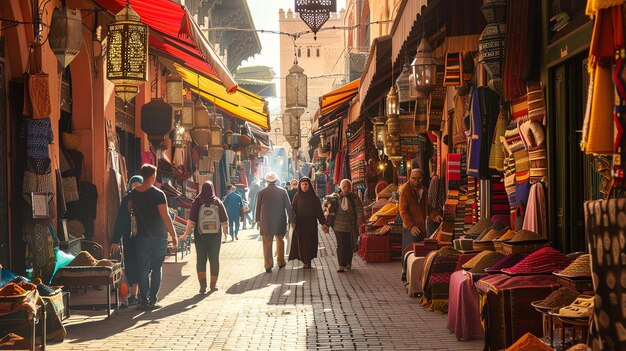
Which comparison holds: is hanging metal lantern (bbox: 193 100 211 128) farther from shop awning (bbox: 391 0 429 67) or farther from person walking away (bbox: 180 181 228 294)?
shop awning (bbox: 391 0 429 67)

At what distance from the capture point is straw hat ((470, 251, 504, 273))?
8312 millimetres

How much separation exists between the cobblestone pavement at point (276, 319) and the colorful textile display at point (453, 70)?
8.15ft

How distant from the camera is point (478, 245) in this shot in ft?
30.0

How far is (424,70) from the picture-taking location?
450 inches

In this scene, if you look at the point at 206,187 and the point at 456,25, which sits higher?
the point at 456,25

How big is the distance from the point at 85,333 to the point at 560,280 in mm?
4508

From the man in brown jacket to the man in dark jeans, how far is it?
394cm

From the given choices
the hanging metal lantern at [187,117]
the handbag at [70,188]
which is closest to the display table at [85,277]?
the handbag at [70,188]

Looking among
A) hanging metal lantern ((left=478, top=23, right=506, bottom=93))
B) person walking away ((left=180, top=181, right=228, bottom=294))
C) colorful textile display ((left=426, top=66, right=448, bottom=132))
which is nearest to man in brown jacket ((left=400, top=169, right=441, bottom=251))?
colorful textile display ((left=426, top=66, right=448, bottom=132))

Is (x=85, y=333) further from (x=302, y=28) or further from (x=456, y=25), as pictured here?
(x=302, y=28)

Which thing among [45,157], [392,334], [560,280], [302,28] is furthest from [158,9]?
[302,28]

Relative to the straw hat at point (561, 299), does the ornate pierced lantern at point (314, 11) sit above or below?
above

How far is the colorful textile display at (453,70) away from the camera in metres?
11.5

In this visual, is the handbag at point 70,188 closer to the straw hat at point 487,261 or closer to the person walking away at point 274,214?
the person walking away at point 274,214
